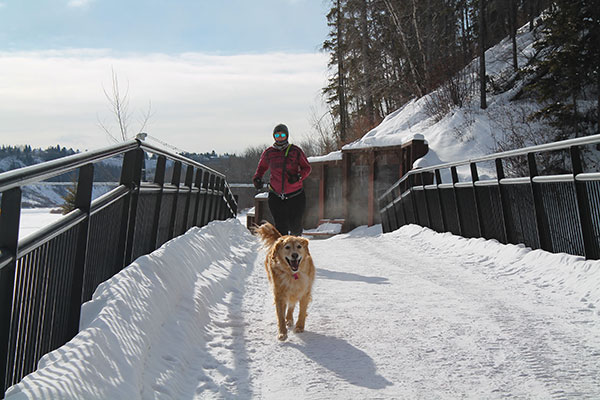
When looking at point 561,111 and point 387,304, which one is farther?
point 561,111

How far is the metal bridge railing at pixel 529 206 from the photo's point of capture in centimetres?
595

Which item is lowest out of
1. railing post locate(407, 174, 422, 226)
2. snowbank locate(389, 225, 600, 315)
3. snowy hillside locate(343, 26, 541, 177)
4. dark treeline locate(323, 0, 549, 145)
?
snowbank locate(389, 225, 600, 315)

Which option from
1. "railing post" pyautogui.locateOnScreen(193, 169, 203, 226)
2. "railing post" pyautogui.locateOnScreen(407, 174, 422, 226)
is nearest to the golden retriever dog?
"railing post" pyautogui.locateOnScreen(193, 169, 203, 226)

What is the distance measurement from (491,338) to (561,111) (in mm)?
16979

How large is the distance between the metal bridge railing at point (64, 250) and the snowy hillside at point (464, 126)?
13.7 metres

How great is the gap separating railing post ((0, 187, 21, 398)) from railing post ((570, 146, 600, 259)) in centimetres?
541

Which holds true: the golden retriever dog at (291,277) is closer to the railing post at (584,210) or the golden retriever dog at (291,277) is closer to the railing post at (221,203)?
the railing post at (584,210)

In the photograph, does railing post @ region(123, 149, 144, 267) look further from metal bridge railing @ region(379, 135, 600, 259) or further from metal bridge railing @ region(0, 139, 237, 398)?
metal bridge railing @ region(379, 135, 600, 259)

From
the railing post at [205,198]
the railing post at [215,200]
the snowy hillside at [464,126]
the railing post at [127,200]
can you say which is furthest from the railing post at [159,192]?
the snowy hillside at [464,126]

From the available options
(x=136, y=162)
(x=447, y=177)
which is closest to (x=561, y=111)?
(x=447, y=177)

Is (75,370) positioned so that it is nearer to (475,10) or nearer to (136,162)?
(136,162)

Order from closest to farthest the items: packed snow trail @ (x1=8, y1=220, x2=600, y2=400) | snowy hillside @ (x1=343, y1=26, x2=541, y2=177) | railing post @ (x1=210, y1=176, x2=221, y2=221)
A: packed snow trail @ (x1=8, y1=220, x2=600, y2=400), railing post @ (x1=210, y1=176, x2=221, y2=221), snowy hillside @ (x1=343, y1=26, x2=541, y2=177)

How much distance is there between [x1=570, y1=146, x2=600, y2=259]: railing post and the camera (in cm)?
589

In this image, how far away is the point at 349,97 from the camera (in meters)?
41.7
